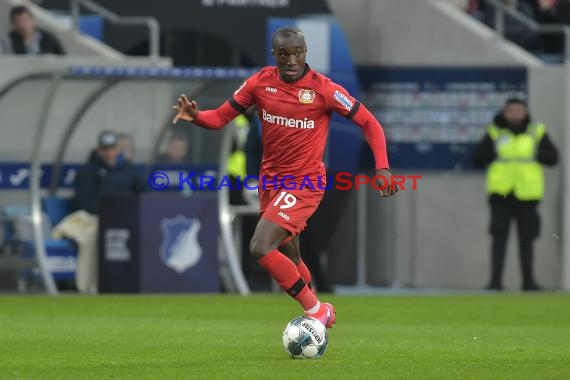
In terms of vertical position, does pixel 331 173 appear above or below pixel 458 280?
above

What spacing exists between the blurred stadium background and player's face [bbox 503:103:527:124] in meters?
1.81

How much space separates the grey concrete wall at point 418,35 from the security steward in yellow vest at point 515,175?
2.05 m

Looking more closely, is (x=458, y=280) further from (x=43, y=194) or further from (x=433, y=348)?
(x=433, y=348)

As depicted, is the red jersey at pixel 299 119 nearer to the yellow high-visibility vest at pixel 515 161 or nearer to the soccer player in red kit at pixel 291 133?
the soccer player in red kit at pixel 291 133

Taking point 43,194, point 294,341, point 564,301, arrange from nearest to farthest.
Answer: point 294,341, point 564,301, point 43,194

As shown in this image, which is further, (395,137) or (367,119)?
(395,137)

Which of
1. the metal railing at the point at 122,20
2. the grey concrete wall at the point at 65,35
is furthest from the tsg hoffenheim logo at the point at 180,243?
the grey concrete wall at the point at 65,35

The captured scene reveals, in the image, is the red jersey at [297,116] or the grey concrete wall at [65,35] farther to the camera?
the grey concrete wall at [65,35]

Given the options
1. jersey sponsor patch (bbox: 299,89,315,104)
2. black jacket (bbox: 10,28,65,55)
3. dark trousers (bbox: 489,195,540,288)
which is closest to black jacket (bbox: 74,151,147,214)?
black jacket (bbox: 10,28,65,55)

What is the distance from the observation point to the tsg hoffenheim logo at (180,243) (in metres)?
20.4

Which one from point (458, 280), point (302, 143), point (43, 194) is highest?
point (302, 143)

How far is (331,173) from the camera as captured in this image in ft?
73.9

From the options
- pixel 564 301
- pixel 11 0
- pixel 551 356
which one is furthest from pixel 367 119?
pixel 11 0

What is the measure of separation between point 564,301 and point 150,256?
4.71m
